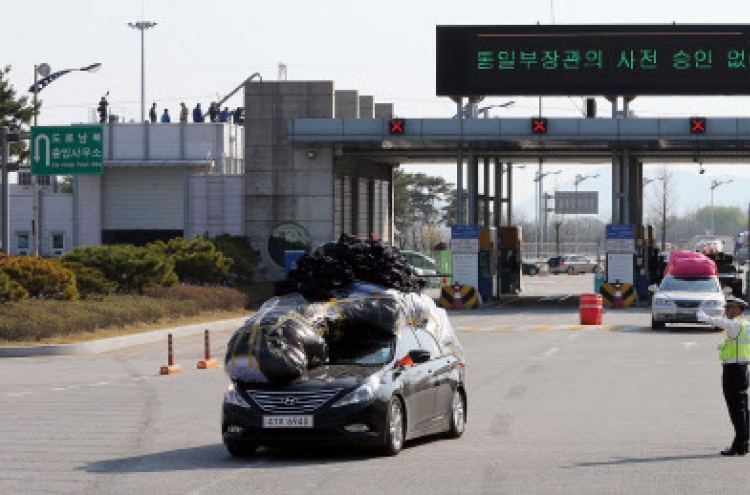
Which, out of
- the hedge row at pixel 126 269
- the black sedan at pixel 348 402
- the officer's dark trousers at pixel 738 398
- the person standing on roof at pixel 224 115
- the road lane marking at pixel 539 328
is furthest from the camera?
the person standing on roof at pixel 224 115

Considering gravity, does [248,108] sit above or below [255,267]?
above

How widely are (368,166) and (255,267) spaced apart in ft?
32.2

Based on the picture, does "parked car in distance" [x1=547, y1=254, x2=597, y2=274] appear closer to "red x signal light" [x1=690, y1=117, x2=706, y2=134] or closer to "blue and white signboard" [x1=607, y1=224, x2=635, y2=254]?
"blue and white signboard" [x1=607, y1=224, x2=635, y2=254]

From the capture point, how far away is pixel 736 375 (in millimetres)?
16109

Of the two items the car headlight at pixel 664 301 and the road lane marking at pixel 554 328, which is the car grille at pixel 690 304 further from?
the road lane marking at pixel 554 328

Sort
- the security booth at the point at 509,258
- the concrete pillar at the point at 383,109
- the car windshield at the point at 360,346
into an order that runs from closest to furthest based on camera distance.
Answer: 1. the car windshield at the point at 360,346
2. the security booth at the point at 509,258
3. the concrete pillar at the point at 383,109

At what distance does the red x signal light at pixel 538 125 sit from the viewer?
5684 cm

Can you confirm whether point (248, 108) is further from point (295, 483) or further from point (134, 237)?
point (295, 483)

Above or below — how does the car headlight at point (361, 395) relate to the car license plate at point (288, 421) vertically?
above

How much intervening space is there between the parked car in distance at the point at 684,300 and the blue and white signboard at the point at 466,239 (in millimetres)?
15577

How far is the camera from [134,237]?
72062mm

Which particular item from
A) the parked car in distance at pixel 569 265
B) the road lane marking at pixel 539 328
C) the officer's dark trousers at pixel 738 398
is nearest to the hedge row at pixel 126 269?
the road lane marking at pixel 539 328

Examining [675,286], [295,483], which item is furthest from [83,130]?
[295,483]

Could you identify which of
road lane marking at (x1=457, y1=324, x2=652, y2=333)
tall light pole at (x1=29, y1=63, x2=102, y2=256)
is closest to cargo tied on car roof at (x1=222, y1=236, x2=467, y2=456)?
road lane marking at (x1=457, y1=324, x2=652, y2=333)
